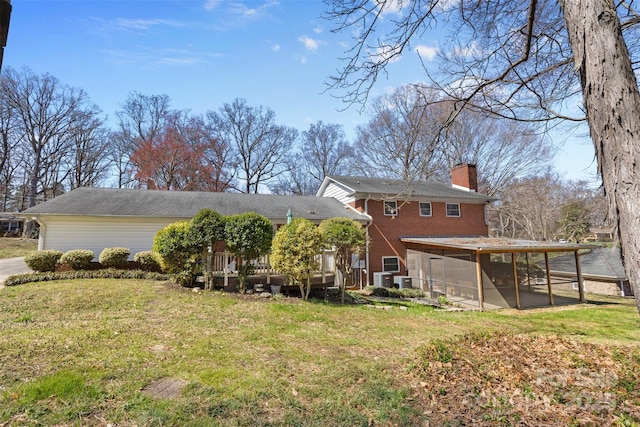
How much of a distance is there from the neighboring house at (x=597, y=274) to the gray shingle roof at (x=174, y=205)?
14281mm

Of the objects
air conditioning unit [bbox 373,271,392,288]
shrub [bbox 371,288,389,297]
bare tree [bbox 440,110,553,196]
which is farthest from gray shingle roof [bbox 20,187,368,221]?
bare tree [bbox 440,110,553,196]

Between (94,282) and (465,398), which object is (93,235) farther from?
(465,398)

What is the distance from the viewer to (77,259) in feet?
38.9

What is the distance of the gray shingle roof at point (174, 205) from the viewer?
13.5 metres

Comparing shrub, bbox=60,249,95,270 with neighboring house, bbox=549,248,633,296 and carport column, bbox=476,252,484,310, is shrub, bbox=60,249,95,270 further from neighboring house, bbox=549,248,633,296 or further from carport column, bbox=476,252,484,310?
neighboring house, bbox=549,248,633,296

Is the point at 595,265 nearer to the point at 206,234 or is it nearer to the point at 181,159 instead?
the point at 206,234

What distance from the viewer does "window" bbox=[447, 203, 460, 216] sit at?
64.1ft

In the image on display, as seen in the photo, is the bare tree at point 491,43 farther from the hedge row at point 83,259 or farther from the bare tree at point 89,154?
the bare tree at point 89,154

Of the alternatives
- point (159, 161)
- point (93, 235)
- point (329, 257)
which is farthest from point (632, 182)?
point (159, 161)

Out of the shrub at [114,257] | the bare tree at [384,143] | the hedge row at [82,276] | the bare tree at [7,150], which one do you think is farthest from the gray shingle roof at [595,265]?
the bare tree at [7,150]

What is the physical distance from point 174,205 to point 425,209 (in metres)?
14.4

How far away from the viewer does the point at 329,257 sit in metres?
12.8

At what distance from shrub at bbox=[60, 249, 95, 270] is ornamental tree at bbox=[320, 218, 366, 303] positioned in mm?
9539

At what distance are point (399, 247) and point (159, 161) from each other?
2364 cm
